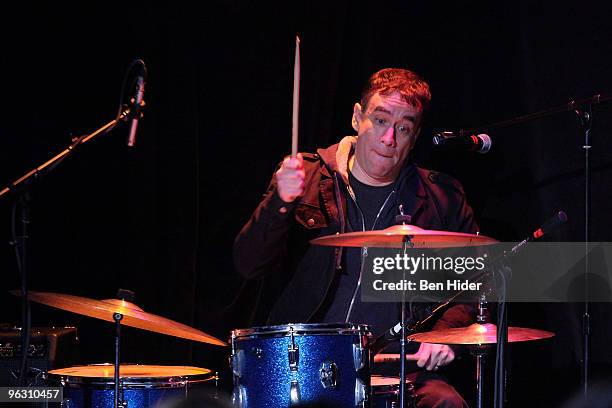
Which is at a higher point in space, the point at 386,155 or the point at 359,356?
the point at 386,155

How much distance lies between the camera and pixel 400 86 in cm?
403

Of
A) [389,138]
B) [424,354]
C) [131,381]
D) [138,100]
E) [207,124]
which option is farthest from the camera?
[207,124]

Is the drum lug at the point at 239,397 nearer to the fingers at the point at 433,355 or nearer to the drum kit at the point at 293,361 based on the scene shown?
the drum kit at the point at 293,361

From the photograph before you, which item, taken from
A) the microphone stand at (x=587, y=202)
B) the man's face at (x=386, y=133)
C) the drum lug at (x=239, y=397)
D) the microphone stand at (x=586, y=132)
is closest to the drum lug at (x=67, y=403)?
the drum lug at (x=239, y=397)

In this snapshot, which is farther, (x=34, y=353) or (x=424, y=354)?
(x=34, y=353)

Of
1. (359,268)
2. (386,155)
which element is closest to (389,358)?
(359,268)

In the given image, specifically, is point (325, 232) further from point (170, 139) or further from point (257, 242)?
point (170, 139)

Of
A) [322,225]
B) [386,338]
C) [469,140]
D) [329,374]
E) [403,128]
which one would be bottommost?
[329,374]

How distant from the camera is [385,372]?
12.8 feet

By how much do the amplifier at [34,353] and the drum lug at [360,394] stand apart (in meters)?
1.25

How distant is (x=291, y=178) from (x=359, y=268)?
0.97 metres

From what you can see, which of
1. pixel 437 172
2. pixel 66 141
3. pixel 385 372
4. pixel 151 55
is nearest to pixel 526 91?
pixel 437 172

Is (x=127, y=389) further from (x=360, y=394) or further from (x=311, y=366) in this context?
(x=360, y=394)

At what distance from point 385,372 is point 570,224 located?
1031mm
